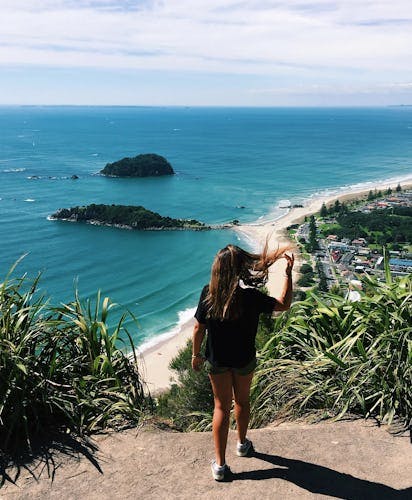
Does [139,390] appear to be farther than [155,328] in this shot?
No

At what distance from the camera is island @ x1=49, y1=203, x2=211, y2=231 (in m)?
53.3

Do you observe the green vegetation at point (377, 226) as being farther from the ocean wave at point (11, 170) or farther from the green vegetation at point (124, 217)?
the ocean wave at point (11, 170)

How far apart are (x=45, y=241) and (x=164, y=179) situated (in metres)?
34.4

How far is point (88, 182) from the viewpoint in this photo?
75.5m

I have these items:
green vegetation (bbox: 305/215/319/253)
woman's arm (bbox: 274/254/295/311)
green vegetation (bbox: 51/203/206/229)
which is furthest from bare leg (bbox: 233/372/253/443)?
green vegetation (bbox: 51/203/206/229)

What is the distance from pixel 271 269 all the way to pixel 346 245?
30.8 ft

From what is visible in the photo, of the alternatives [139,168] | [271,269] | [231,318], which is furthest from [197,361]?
[139,168]

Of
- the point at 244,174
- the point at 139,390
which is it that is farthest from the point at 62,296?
the point at 244,174

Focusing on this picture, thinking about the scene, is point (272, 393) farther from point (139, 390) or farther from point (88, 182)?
point (88, 182)

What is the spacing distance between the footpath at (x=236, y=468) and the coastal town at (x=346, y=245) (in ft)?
89.0

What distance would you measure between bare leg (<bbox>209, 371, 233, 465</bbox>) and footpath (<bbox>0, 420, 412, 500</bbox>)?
0.71ft

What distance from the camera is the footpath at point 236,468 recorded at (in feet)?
9.38

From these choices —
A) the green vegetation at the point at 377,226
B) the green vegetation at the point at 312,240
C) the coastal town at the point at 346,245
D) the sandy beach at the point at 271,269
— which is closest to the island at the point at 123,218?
the sandy beach at the point at 271,269

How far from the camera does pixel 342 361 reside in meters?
3.75
